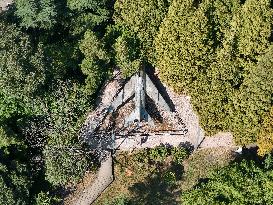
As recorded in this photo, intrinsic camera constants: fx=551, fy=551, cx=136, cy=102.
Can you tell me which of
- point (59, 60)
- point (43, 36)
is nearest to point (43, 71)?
point (59, 60)

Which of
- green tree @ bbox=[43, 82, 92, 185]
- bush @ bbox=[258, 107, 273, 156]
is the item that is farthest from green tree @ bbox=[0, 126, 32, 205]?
bush @ bbox=[258, 107, 273, 156]

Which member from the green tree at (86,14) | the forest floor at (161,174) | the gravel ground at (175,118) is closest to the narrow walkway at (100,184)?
the forest floor at (161,174)

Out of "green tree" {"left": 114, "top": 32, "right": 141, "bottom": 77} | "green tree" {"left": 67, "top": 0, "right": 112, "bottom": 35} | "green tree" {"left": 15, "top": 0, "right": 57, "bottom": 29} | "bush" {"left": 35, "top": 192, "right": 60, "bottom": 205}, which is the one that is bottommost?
"bush" {"left": 35, "top": 192, "right": 60, "bottom": 205}

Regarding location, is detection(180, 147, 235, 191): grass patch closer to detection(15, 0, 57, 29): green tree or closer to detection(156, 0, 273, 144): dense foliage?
detection(156, 0, 273, 144): dense foliage

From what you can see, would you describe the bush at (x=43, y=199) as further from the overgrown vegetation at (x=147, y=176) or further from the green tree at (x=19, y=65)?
the green tree at (x=19, y=65)

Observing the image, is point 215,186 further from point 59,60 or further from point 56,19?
point 56,19
